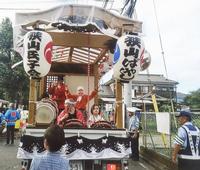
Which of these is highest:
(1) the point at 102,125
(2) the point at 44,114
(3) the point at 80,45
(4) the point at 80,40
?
(4) the point at 80,40

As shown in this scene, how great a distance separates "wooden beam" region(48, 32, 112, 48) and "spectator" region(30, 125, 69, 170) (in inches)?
222

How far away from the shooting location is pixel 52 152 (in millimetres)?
3689

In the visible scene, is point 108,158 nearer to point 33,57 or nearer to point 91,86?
point 33,57

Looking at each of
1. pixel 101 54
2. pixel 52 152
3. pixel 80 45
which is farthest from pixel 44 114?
pixel 52 152

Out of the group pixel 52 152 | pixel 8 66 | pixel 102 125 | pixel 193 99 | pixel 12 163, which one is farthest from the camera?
pixel 193 99

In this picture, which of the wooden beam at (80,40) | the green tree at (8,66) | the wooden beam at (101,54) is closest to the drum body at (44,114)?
the wooden beam at (80,40)

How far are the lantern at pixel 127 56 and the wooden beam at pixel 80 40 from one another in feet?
3.71

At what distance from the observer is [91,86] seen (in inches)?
497

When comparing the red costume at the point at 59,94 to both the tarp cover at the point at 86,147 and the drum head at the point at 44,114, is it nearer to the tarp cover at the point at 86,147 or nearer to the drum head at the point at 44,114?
the drum head at the point at 44,114

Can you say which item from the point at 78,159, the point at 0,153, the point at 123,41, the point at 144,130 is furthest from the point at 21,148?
the point at 144,130

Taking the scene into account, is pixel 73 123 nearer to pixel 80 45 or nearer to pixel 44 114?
pixel 44 114

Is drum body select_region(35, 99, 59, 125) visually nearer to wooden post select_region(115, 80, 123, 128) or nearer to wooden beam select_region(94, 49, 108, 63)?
wooden post select_region(115, 80, 123, 128)

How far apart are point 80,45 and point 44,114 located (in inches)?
90.9

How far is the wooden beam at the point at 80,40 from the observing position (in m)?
9.05
